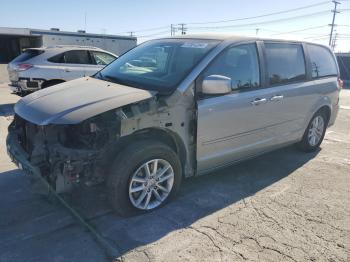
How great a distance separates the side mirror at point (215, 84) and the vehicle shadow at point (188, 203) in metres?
1.29

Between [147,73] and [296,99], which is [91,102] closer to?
[147,73]

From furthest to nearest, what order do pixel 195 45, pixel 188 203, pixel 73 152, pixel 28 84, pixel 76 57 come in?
pixel 76 57 < pixel 28 84 < pixel 195 45 < pixel 188 203 < pixel 73 152

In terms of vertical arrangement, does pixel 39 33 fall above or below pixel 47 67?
above

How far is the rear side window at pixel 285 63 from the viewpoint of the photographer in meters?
4.80

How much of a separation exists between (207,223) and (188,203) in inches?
18.6

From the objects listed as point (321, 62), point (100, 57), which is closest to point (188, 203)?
point (321, 62)

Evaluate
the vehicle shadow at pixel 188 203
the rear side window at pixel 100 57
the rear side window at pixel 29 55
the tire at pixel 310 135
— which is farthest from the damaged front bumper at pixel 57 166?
the rear side window at pixel 100 57

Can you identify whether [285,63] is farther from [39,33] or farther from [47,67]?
[39,33]

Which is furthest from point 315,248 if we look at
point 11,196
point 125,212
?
point 11,196

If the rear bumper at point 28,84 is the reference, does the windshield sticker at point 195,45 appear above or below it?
above

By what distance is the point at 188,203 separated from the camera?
4.10 m

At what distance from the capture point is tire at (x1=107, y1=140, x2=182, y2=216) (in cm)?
347

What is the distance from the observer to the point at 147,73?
4336 millimetres

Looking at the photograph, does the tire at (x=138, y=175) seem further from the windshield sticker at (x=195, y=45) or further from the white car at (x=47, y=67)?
the white car at (x=47, y=67)
